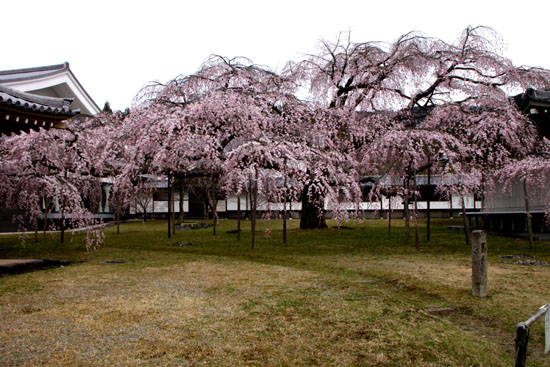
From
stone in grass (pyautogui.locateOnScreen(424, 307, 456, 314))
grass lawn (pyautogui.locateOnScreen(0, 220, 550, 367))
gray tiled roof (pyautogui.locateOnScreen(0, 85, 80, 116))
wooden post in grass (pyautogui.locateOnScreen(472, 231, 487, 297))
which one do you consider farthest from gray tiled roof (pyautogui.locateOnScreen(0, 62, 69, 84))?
wooden post in grass (pyautogui.locateOnScreen(472, 231, 487, 297))

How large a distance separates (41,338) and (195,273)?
4.04m

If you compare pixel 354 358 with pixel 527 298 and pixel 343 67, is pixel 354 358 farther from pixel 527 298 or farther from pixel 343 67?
pixel 343 67

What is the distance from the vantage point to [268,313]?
5289mm

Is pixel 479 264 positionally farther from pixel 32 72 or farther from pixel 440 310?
pixel 32 72

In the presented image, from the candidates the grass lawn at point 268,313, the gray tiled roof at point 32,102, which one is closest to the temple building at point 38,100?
the gray tiled roof at point 32,102

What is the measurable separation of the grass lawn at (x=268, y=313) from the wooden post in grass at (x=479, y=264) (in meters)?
0.20

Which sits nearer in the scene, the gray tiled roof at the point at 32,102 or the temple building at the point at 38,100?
the gray tiled roof at the point at 32,102

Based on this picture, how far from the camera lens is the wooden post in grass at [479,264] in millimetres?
6148

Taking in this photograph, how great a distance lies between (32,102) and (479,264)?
25.0 feet

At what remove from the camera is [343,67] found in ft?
51.7

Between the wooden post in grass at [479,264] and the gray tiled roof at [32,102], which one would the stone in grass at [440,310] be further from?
the gray tiled roof at [32,102]

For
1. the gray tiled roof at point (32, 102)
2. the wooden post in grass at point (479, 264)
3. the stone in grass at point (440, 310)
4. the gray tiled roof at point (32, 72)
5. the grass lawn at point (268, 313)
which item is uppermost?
the gray tiled roof at point (32, 72)

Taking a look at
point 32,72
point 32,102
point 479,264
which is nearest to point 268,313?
point 479,264

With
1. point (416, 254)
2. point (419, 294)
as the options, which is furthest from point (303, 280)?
point (416, 254)
